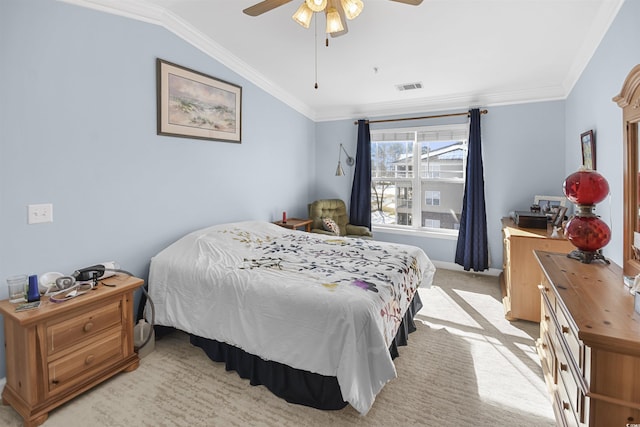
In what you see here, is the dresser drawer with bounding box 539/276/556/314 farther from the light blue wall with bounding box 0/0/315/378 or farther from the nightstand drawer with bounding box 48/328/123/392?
the light blue wall with bounding box 0/0/315/378

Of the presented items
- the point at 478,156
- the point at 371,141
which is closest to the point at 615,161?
the point at 478,156

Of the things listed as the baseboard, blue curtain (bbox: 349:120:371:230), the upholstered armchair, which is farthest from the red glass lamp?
blue curtain (bbox: 349:120:371:230)

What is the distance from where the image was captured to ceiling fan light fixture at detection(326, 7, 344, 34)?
73.7 inches

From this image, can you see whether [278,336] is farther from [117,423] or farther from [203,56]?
[203,56]

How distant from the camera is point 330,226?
14.5 feet

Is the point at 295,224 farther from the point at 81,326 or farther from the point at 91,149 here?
the point at 81,326

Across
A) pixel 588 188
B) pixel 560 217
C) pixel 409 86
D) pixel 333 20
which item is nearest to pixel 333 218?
pixel 409 86

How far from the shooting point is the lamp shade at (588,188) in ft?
5.33

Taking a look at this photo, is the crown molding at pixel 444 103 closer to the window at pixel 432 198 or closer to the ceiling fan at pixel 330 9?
the window at pixel 432 198

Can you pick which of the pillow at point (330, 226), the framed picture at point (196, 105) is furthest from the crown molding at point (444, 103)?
the framed picture at point (196, 105)

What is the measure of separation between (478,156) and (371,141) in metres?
1.65

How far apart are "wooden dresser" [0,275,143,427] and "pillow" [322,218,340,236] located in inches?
107

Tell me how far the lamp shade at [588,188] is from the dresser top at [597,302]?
1.22 feet

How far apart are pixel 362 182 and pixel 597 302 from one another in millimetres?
3873
